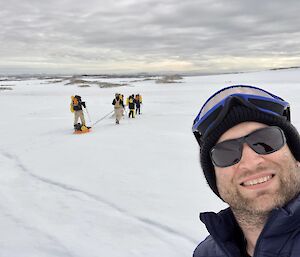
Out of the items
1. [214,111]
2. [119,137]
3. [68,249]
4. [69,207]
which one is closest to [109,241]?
[68,249]

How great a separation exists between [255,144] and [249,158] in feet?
0.23

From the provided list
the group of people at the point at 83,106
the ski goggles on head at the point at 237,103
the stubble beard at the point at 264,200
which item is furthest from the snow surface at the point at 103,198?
the ski goggles on head at the point at 237,103

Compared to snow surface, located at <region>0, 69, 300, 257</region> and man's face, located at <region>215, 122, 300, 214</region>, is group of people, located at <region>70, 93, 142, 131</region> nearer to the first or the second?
snow surface, located at <region>0, 69, 300, 257</region>

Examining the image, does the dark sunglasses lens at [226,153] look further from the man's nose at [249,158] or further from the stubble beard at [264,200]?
the stubble beard at [264,200]

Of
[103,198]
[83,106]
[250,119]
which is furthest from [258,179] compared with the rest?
[83,106]

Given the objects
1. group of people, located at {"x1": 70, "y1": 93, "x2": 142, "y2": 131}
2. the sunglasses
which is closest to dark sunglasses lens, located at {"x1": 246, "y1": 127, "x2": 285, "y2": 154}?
the sunglasses

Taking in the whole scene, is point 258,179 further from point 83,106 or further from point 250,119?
point 83,106

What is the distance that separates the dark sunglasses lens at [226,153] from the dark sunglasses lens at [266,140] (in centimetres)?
6

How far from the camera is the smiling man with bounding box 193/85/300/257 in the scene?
4.61 feet

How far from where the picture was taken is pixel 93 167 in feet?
21.7

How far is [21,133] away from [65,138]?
2264 mm

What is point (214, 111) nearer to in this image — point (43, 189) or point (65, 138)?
point (43, 189)

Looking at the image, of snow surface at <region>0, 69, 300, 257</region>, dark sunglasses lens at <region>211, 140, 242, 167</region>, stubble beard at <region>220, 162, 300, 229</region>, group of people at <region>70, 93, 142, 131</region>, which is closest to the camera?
stubble beard at <region>220, 162, 300, 229</region>

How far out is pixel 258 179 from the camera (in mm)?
1416
